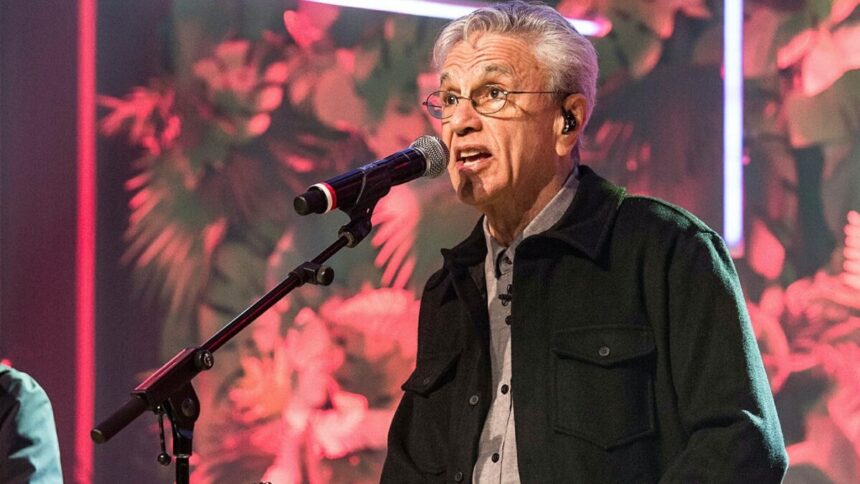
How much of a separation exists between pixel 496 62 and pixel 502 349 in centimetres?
51

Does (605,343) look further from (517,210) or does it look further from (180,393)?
(180,393)

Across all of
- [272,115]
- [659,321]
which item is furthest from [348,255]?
[659,321]

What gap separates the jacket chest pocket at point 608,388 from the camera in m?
1.74

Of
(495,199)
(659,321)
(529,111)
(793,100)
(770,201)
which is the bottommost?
(659,321)

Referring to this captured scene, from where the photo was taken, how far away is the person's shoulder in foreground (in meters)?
2.58

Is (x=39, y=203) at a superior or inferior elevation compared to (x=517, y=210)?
superior

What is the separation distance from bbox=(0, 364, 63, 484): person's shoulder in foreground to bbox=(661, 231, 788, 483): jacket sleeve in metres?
1.59

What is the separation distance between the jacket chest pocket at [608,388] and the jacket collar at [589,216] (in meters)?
0.16

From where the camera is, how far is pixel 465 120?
1963 millimetres

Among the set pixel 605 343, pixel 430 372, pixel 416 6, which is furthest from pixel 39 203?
pixel 605 343

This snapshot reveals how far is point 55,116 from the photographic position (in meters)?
2.98

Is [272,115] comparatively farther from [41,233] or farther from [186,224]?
[41,233]

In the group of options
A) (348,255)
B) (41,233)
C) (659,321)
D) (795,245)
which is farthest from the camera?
(795,245)

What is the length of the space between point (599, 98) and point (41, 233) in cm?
184
